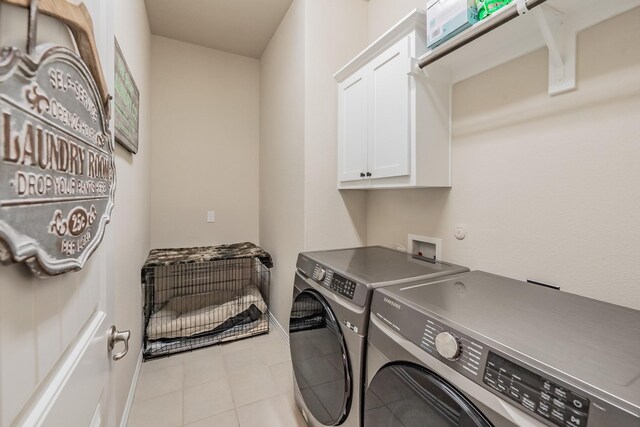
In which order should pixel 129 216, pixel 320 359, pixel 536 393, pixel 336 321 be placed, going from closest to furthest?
pixel 536 393, pixel 336 321, pixel 320 359, pixel 129 216

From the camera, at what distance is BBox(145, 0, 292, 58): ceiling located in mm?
2359

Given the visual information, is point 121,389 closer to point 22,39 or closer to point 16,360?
point 16,360

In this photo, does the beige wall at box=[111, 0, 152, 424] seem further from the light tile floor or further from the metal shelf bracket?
the metal shelf bracket

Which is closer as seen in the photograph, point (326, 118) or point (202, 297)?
point (326, 118)

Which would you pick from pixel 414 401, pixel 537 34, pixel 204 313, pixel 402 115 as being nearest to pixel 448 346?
pixel 414 401

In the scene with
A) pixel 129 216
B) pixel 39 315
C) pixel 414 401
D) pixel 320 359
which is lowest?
pixel 320 359

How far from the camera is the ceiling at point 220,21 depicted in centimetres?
236

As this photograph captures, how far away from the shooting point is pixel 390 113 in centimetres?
158

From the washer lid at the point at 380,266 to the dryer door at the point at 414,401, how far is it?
343 millimetres

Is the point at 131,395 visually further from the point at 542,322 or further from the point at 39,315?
the point at 542,322

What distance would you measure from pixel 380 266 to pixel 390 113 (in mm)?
848

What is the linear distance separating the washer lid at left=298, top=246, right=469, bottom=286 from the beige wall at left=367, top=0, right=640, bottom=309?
0.20 meters

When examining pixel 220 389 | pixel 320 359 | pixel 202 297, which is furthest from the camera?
pixel 202 297

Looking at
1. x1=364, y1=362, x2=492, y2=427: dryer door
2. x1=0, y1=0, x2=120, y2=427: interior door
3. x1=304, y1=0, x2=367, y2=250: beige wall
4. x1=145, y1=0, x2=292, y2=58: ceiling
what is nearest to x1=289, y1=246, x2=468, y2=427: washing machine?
x1=364, y1=362, x2=492, y2=427: dryer door
